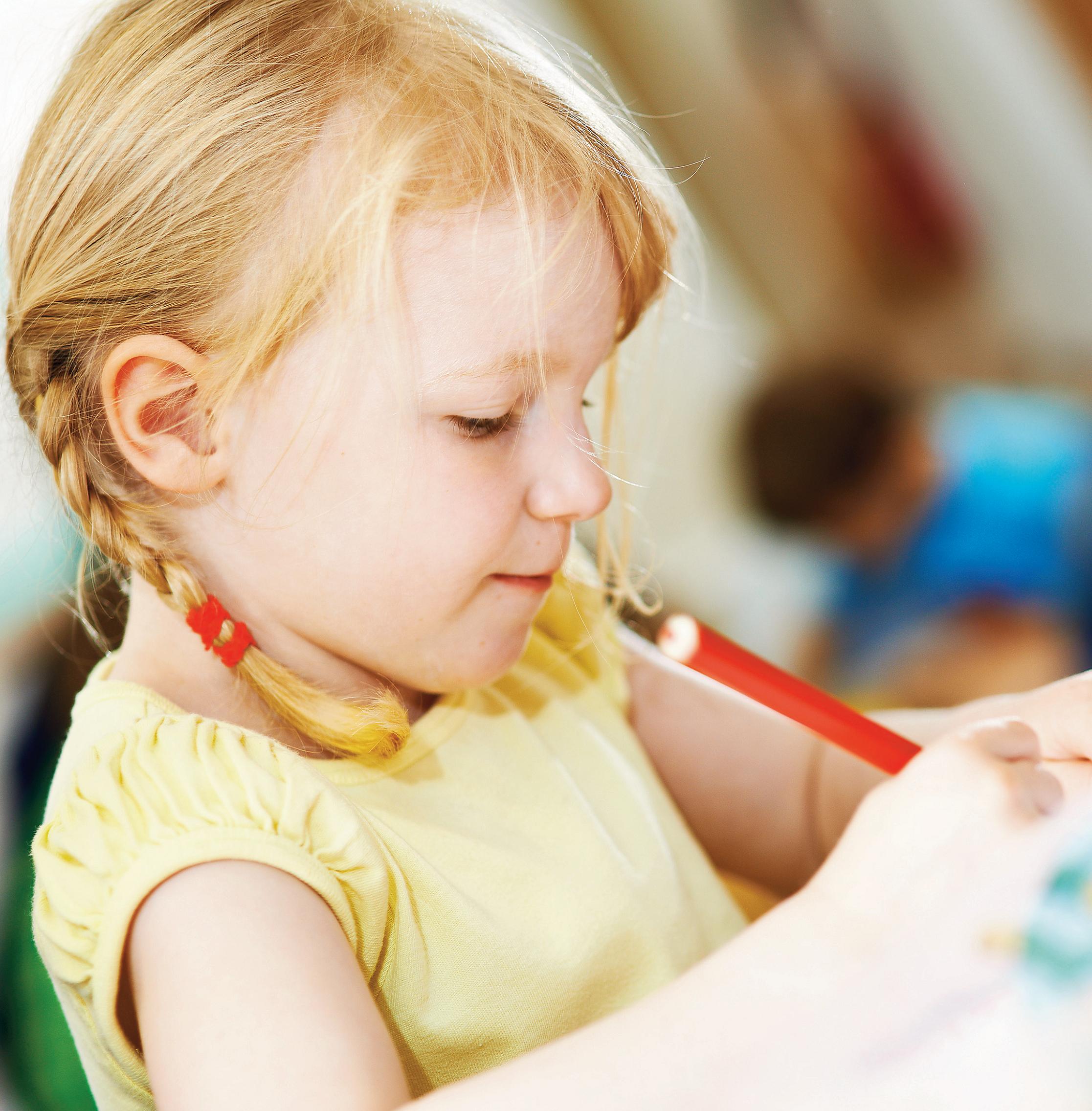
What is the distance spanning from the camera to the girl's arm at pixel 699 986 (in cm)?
28

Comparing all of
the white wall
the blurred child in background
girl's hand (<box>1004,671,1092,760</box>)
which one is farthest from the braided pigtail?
the white wall

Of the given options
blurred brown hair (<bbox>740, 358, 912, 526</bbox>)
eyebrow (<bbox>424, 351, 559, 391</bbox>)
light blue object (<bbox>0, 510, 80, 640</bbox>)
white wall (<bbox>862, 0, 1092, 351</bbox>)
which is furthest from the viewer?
blurred brown hair (<bbox>740, 358, 912, 526</bbox>)

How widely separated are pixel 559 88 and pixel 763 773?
1.12 ft

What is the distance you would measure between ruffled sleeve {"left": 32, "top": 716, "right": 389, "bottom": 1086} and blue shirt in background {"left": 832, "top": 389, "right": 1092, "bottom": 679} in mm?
872

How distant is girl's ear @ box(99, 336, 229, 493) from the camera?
15.8 inches

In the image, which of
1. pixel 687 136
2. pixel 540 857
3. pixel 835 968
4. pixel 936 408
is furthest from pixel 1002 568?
pixel 835 968

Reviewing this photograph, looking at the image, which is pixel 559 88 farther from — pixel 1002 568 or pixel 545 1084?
pixel 1002 568

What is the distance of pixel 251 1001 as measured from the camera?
312 mm

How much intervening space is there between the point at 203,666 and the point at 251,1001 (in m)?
0.15

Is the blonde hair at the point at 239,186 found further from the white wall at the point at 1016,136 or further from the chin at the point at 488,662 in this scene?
the white wall at the point at 1016,136

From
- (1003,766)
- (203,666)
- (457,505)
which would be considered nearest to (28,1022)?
(203,666)

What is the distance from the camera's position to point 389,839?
0.40 meters

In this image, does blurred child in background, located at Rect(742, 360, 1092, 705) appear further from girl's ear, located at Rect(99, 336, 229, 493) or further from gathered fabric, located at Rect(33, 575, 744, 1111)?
girl's ear, located at Rect(99, 336, 229, 493)

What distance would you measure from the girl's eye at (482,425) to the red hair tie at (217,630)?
0.11 meters
